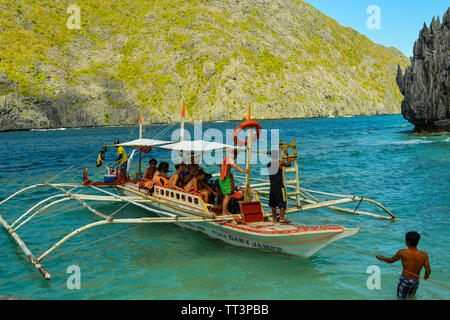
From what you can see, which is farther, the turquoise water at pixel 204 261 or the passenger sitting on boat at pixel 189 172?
the passenger sitting on boat at pixel 189 172

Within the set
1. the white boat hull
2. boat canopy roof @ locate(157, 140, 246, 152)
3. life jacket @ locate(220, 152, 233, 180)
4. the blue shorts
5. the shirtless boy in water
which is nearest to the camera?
the shirtless boy in water

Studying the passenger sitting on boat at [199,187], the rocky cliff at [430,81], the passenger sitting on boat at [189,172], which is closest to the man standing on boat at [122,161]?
the passenger sitting on boat at [189,172]

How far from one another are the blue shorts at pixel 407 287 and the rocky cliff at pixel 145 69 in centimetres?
12946

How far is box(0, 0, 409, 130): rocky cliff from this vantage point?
125m

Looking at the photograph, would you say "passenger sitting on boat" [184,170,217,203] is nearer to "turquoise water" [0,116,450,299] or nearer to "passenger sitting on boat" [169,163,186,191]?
"passenger sitting on boat" [169,163,186,191]

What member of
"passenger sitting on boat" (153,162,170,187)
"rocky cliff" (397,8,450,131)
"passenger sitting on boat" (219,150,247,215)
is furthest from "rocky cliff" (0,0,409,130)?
"passenger sitting on boat" (219,150,247,215)

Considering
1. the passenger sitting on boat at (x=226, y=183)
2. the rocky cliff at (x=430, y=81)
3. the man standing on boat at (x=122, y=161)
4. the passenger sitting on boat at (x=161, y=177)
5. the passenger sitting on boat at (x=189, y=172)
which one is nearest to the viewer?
the passenger sitting on boat at (x=226, y=183)

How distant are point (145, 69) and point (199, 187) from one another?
498 feet

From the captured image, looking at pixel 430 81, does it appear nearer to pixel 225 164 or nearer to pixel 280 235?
pixel 225 164

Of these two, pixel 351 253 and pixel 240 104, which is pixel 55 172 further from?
pixel 240 104

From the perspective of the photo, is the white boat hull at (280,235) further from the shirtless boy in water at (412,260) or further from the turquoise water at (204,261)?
the shirtless boy in water at (412,260)

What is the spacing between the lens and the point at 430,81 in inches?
2454

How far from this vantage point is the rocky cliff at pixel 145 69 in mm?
125319

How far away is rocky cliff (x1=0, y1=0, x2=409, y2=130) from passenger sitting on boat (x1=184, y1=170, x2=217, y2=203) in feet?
395
